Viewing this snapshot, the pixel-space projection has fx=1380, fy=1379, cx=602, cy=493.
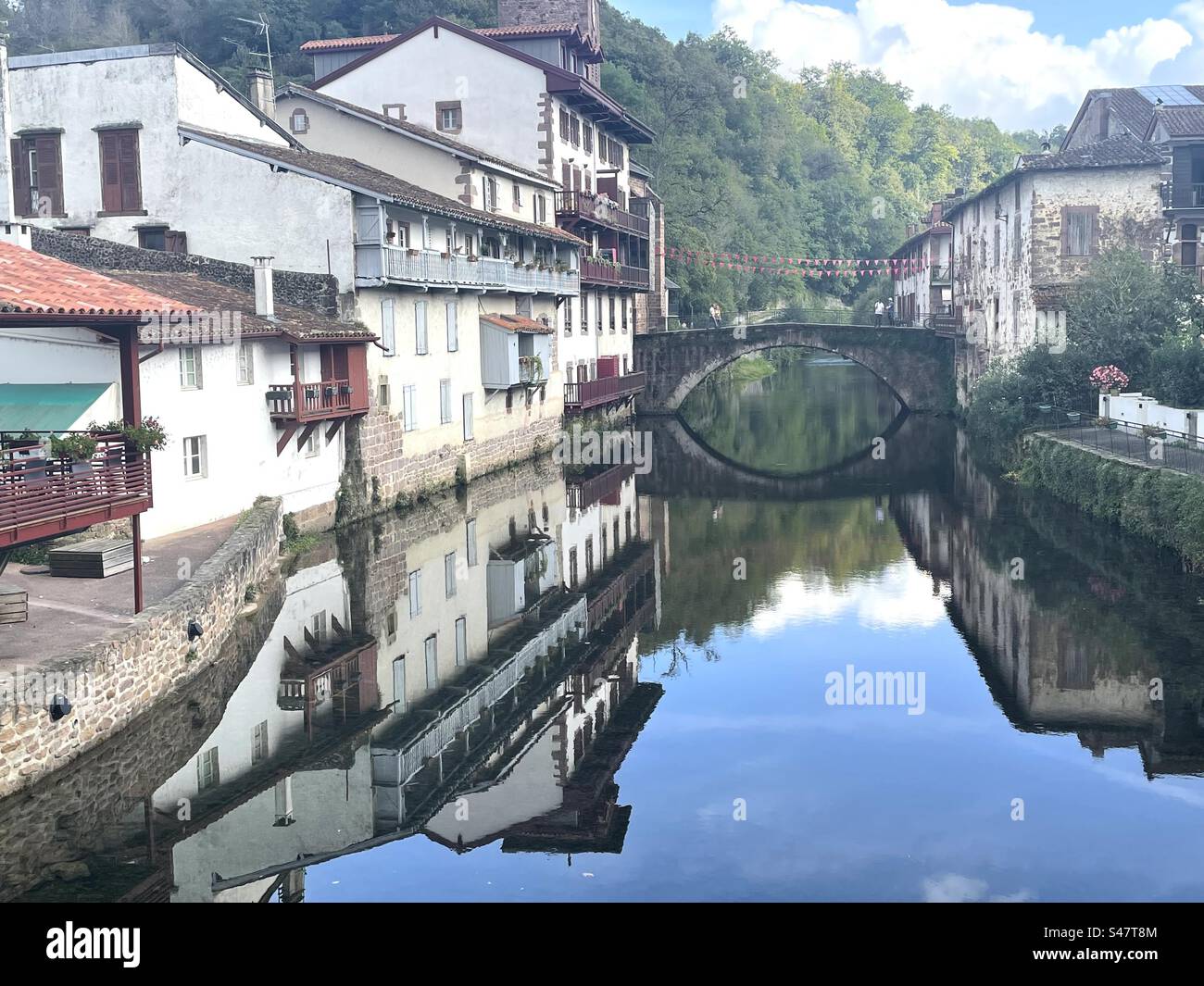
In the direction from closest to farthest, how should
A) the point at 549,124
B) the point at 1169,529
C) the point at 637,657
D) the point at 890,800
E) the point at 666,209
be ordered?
1. the point at 890,800
2. the point at 637,657
3. the point at 1169,529
4. the point at 549,124
5. the point at 666,209

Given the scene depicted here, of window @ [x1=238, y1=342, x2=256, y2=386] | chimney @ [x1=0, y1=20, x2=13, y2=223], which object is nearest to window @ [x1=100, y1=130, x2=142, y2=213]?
chimney @ [x1=0, y1=20, x2=13, y2=223]

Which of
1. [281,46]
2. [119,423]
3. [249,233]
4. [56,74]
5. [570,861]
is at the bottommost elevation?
[570,861]

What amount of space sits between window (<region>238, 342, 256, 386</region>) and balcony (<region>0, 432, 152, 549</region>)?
30.0ft

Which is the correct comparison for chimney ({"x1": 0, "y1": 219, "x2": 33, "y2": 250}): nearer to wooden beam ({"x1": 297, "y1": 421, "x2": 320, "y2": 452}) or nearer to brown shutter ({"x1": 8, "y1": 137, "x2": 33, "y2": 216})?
wooden beam ({"x1": 297, "y1": 421, "x2": 320, "y2": 452})

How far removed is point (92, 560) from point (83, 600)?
81 centimetres

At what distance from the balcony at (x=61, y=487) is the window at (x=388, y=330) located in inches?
605

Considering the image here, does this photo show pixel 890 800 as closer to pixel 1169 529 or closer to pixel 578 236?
pixel 1169 529

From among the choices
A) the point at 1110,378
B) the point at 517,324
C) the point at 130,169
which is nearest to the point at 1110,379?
the point at 1110,378

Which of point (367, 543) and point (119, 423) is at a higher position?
point (119, 423)

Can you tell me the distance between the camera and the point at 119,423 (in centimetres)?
1886

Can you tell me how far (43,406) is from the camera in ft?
67.3

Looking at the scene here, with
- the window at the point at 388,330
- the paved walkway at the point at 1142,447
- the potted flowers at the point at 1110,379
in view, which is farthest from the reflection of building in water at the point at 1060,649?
the window at the point at 388,330

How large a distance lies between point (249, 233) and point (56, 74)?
6274 mm

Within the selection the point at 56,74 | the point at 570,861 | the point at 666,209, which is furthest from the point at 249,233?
the point at 666,209
